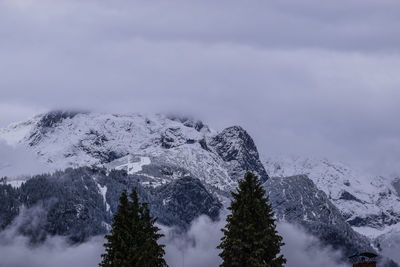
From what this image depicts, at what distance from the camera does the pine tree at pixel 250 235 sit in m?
93.2

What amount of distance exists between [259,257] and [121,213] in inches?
540

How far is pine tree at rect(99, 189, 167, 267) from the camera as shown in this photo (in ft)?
304

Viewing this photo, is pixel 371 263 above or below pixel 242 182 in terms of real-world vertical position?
below

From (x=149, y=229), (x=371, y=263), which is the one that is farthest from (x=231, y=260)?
(x=371, y=263)

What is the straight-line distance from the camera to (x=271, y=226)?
94250 mm

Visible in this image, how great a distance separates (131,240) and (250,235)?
11246mm

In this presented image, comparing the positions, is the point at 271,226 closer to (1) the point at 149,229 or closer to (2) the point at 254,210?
(2) the point at 254,210

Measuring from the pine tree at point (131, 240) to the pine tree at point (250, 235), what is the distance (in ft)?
22.7

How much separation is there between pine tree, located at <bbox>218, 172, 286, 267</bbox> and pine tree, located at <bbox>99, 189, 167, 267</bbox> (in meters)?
6.92

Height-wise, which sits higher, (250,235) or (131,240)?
(250,235)

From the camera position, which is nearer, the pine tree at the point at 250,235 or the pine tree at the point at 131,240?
the pine tree at the point at 131,240

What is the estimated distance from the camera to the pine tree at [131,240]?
92.8 meters

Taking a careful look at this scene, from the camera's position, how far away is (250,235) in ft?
307

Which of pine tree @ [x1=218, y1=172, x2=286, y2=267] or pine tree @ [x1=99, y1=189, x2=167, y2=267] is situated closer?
pine tree @ [x1=99, y1=189, x2=167, y2=267]
